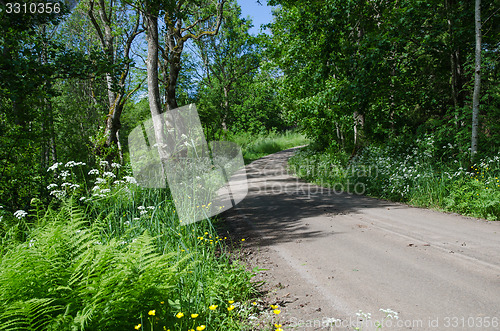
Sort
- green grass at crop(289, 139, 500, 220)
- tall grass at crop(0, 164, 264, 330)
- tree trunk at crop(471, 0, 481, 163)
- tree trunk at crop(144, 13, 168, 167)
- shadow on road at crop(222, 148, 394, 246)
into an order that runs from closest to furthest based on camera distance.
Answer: tall grass at crop(0, 164, 264, 330)
shadow on road at crop(222, 148, 394, 246)
green grass at crop(289, 139, 500, 220)
tree trunk at crop(471, 0, 481, 163)
tree trunk at crop(144, 13, 168, 167)

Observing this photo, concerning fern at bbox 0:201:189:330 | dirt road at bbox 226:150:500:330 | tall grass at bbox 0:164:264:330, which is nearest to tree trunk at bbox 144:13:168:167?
dirt road at bbox 226:150:500:330

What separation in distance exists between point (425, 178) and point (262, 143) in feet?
71.2

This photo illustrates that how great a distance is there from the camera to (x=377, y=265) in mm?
4082

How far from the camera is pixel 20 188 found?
6258 mm

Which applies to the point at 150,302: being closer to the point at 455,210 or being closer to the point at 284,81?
the point at 455,210

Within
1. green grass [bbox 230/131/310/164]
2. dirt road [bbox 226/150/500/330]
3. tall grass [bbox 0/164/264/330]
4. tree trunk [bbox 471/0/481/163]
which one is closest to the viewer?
tall grass [bbox 0/164/264/330]

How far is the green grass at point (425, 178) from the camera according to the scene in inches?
253

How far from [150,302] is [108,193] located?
12.0 ft

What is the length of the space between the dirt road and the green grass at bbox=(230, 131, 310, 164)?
19149 millimetres

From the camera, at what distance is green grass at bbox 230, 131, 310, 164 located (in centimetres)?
2786

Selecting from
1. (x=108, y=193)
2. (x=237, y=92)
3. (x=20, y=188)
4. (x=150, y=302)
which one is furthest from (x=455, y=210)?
(x=237, y=92)

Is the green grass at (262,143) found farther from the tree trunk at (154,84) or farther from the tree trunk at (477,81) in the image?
the tree trunk at (477,81)

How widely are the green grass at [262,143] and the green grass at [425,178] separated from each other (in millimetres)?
14886

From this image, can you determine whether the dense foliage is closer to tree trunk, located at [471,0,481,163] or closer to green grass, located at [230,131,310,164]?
tree trunk, located at [471,0,481,163]
